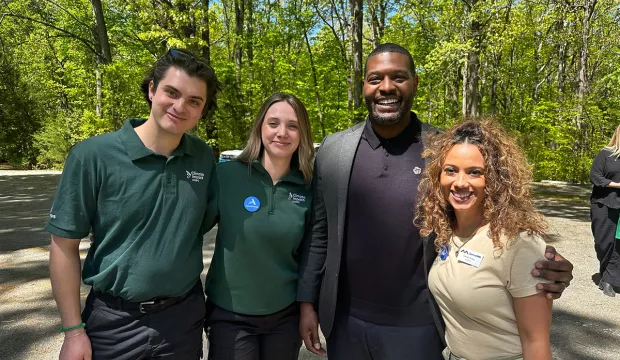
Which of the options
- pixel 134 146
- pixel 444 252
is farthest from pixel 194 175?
pixel 444 252

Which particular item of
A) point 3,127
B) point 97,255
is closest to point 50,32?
point 3,127

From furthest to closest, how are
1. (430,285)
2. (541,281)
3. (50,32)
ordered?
(50,32)
(430,285)
(541,281)

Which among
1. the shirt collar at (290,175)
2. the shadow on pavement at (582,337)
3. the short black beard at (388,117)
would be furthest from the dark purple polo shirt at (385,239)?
the shadow on pavement at (582,337)

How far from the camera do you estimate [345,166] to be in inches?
92.1

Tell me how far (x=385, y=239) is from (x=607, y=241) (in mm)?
5000

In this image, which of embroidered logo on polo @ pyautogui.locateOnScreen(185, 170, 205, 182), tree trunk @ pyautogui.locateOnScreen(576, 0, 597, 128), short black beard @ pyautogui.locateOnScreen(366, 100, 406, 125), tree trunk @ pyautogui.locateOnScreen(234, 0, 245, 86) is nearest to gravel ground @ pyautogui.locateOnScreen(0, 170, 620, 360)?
embroidered logo on polo @ pyautogui.locateOnScreen(185, 170, 205, 182)

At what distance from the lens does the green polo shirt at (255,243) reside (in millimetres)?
2223

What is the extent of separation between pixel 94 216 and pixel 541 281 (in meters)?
2.02

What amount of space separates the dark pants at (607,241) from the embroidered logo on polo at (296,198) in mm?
5186

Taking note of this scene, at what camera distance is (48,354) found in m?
3.50

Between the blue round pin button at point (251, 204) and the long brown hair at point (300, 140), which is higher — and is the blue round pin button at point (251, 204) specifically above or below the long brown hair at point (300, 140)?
below

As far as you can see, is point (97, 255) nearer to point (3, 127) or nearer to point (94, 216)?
point (94, 216)

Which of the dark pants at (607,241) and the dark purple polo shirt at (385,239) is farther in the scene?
the dark pants at (607,241)

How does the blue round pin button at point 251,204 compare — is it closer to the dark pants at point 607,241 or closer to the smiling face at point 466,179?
the smiling face at point 466,179
